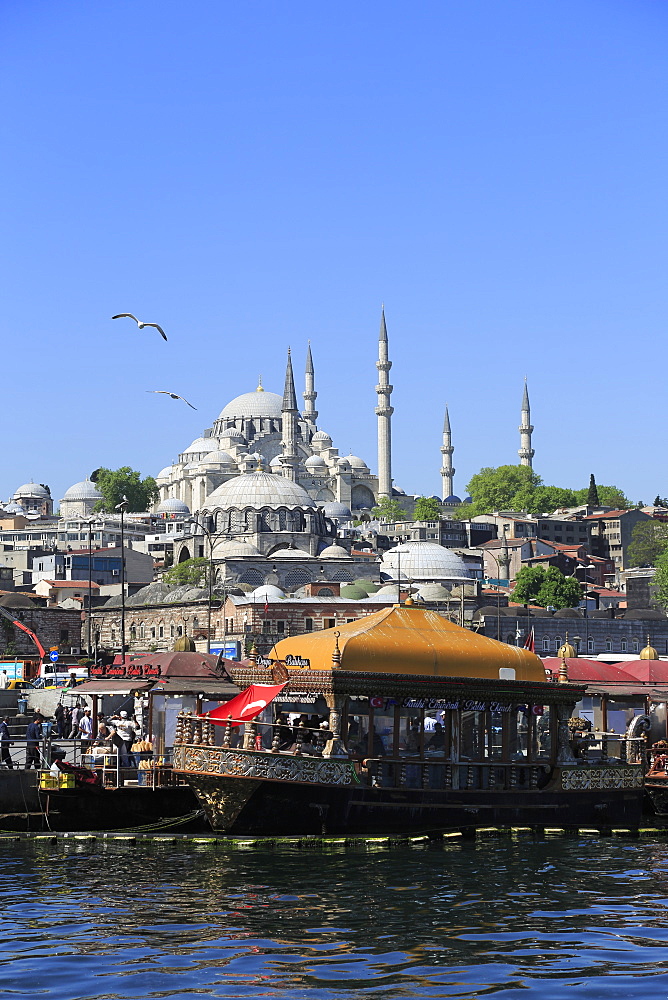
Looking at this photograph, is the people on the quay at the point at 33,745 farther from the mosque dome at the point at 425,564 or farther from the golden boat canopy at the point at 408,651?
the mosque dome at the point at 425,564

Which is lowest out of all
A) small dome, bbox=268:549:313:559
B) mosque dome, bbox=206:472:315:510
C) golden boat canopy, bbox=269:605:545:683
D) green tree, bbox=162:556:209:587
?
golden boat canopy, bbox=269:605:545:683

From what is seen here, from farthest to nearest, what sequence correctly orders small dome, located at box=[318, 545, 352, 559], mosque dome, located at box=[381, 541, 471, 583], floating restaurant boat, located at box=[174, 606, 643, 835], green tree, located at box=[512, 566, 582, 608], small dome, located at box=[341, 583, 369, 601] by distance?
mosque dome, located at box=[381, 541, 471, 583] → small dome, located at box=[318, 545, 352, 559] → green tree, located at box=[512, 566, 582, 608] → small dome, located at box=[341, 583, 369, 601] → floating restaurant boat, located at box=[174, 606, 643, 835]

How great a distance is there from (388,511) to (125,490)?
2034cm

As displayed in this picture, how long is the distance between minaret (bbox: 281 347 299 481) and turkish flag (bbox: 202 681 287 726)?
303 ft

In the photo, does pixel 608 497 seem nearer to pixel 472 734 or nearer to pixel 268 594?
pixel 268 594

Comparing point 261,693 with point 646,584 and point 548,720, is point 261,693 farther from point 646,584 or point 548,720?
point 646,584

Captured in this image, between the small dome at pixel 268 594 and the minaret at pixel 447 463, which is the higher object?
the minaret at pixel 447 463

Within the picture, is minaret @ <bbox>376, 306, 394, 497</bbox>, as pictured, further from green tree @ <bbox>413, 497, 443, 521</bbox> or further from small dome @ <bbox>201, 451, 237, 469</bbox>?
small dome @ <bbox>201, 451, 237, 469</bbox>

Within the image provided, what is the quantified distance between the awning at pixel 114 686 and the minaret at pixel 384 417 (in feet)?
293

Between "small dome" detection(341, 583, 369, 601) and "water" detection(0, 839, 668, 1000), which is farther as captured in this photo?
"small dome" detection(341, 583, 369, 601)

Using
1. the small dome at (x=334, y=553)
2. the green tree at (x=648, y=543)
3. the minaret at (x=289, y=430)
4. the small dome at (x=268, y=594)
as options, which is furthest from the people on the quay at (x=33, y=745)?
the minaret at (x=289, y=430)

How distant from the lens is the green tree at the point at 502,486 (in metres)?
125

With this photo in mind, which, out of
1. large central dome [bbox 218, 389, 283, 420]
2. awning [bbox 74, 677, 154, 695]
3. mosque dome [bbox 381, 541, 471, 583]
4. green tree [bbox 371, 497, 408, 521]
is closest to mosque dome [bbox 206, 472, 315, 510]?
mosque dome [bbox 381, 541, 471, 583]

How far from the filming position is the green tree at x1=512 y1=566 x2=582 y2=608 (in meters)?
72.4
